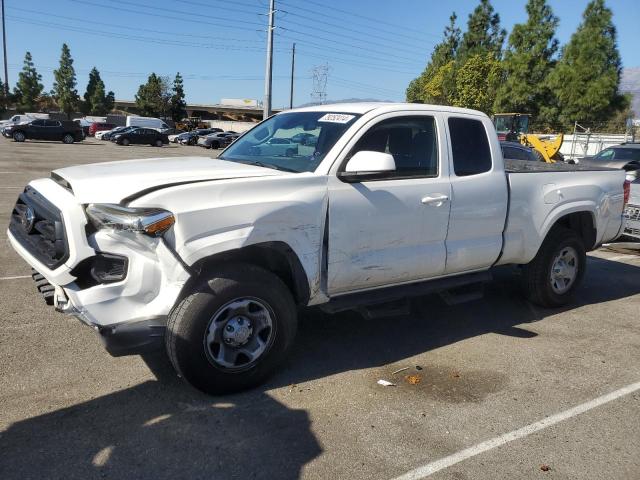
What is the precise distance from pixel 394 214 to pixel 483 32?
52.2 meters

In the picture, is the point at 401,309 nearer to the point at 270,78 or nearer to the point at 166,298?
the point at 166,298

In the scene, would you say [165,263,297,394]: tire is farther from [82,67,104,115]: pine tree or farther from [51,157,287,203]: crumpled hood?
[82,67,104,115]: pine tree

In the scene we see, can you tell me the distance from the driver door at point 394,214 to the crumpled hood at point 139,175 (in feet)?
2.04

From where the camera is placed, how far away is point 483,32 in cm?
5044

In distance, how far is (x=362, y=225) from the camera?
396cm

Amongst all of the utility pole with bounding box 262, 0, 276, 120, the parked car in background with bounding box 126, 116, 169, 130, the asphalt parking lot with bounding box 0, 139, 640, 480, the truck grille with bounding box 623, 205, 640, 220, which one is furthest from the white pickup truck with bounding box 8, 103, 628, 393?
the parked car in background with bounding box 126, 116, 169, 130

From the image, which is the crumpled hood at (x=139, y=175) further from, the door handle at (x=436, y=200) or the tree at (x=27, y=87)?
the tree at (x=27, y=87)

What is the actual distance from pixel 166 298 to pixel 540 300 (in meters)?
A: 4.05

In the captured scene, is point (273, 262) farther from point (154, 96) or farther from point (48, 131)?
point (154, 96)

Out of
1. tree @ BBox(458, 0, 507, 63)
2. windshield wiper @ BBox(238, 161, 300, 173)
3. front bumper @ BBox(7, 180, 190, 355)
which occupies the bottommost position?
front bumper @ BBox(7, 180, 190, 355)

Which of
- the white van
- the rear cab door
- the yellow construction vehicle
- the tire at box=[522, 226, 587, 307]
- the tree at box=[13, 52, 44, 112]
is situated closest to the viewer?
the rear cab door

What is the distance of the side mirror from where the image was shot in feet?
12.3

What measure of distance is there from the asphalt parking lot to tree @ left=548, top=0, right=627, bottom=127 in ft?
124

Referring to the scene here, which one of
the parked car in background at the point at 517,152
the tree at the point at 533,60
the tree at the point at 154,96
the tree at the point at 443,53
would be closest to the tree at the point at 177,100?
the tree at the point at 154,96
